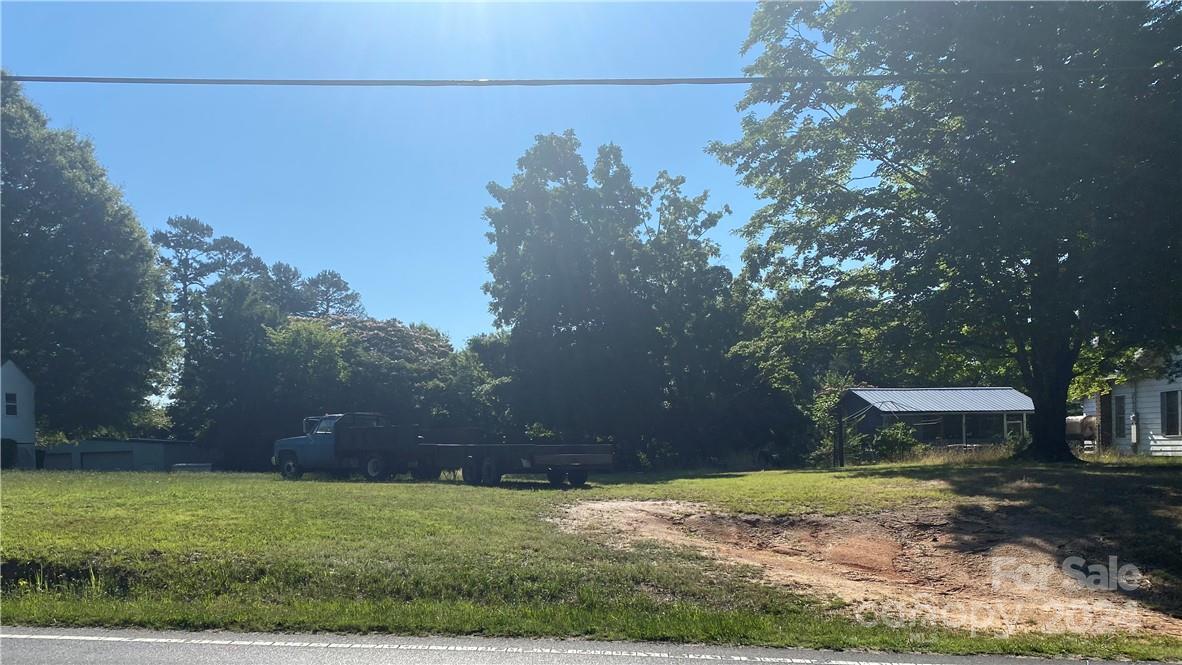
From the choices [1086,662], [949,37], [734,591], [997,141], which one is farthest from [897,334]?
[1086,662]

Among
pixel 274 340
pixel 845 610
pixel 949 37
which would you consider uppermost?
pixel 949 37

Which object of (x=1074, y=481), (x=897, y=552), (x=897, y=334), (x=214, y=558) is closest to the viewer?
(x=214, y=558)

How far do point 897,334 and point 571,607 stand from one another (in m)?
15.8

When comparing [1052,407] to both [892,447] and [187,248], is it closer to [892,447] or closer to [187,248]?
[892,447]

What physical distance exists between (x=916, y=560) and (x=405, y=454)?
59.0ft

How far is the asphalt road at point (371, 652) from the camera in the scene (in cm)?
786

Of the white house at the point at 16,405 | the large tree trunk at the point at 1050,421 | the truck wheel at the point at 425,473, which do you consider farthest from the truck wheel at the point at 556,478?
the white house at the point at 16,405

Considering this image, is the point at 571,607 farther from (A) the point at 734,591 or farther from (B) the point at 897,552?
(B) the point at 897,552

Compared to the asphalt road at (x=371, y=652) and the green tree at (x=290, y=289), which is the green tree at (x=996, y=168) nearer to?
the asphalt road at (x=371, y=652)

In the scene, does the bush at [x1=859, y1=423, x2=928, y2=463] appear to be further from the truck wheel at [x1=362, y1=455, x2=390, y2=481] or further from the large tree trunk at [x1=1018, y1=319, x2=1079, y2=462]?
the truck wheel at [x1=362, y1=455, x2=390, y2=481]

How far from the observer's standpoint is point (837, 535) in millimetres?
14641

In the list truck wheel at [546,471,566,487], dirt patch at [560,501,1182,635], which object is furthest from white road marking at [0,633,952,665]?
truck wheel at [546,471,566,487]

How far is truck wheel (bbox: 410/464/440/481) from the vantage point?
2781 centimetres

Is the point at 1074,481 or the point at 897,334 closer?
the point at 1074,481
